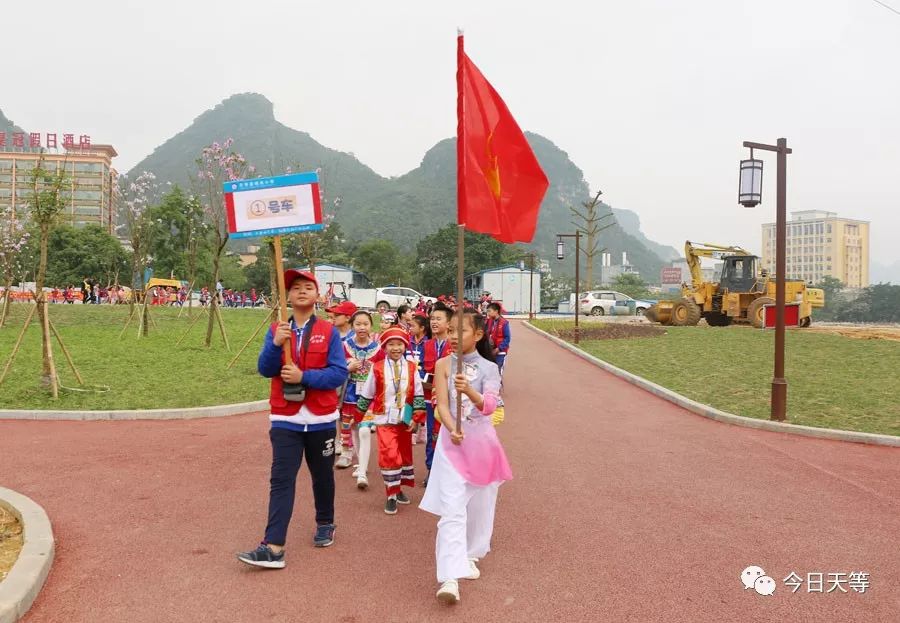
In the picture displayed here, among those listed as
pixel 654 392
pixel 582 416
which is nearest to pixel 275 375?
pixel 582 416

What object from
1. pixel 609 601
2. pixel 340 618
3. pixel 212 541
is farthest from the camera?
pixel 212 541

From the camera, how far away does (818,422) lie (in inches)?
362

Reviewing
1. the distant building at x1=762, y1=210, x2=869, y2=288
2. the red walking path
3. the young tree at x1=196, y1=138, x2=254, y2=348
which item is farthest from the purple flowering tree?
the distant building at x1=762, y1=210, x2=869, y2=288

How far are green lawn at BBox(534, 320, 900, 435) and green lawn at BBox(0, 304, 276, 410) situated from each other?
306 inches

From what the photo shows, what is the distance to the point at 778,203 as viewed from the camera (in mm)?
10023

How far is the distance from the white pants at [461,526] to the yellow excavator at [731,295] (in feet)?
81.4

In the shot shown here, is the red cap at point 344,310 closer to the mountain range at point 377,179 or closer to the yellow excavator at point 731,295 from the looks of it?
the yellow excavator at point 731,295

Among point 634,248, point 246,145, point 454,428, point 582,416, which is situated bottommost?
point 582,416

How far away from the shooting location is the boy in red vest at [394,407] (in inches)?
218

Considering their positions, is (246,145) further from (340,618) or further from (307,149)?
(340,618)

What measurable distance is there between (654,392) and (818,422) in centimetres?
343

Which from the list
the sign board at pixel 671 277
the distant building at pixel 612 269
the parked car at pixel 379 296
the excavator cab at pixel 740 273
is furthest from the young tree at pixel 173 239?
the distant building at pixel 612 269

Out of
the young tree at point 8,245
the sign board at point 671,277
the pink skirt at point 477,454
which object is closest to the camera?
the pink skirt at point 477,454

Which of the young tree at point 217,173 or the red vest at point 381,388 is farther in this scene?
the young tree at point 217,173
